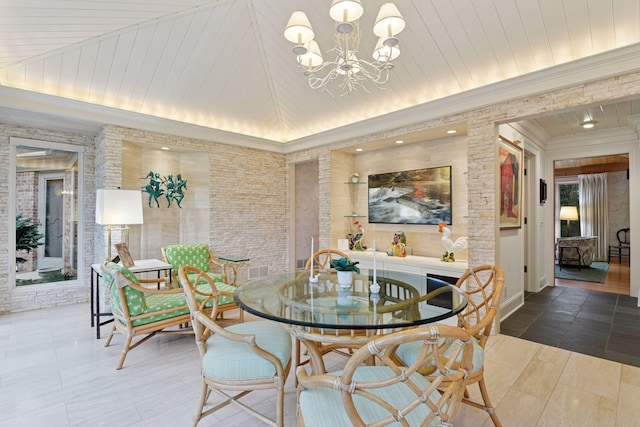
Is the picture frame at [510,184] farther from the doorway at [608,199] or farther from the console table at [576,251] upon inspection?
the console table at [576,251]

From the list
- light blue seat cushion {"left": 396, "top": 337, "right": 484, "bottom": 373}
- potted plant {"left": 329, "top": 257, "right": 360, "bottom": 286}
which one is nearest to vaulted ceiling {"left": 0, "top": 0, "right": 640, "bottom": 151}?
potted plant {"left": 329, "top": 257, "right": 360, "bottom": 286}

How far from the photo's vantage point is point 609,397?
2.25m

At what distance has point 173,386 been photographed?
2396 millimetres

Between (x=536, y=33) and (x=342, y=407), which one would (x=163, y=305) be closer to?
(x=342, y=407)

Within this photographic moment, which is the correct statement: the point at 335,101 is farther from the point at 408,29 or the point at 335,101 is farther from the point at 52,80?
the point at 52,80

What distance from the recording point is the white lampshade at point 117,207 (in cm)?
338

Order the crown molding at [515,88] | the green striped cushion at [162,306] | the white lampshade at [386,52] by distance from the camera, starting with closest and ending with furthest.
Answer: the white lampshade at [386,52]
the crown molding at [515,88]
the green striped cushion at [162,306]

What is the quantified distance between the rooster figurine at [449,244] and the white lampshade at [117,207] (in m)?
3.76

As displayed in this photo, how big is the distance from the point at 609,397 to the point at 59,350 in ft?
15.4

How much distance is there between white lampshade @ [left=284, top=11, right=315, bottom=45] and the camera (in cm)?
218

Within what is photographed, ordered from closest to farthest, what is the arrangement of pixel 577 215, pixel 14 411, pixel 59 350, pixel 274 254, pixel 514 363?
1. pixel 14 411
2. pixel 514 363
3. pixel 59 350
4. pixel 274 254
5. pixel 577 215

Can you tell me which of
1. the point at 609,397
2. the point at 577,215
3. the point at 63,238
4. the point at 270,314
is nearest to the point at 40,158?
the point at 63,238

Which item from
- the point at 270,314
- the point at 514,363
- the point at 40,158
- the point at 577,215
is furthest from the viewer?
the point at 577,215

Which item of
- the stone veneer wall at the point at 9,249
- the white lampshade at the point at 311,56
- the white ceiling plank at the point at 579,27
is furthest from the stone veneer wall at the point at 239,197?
the white ceiling plank at the point at 579,27
